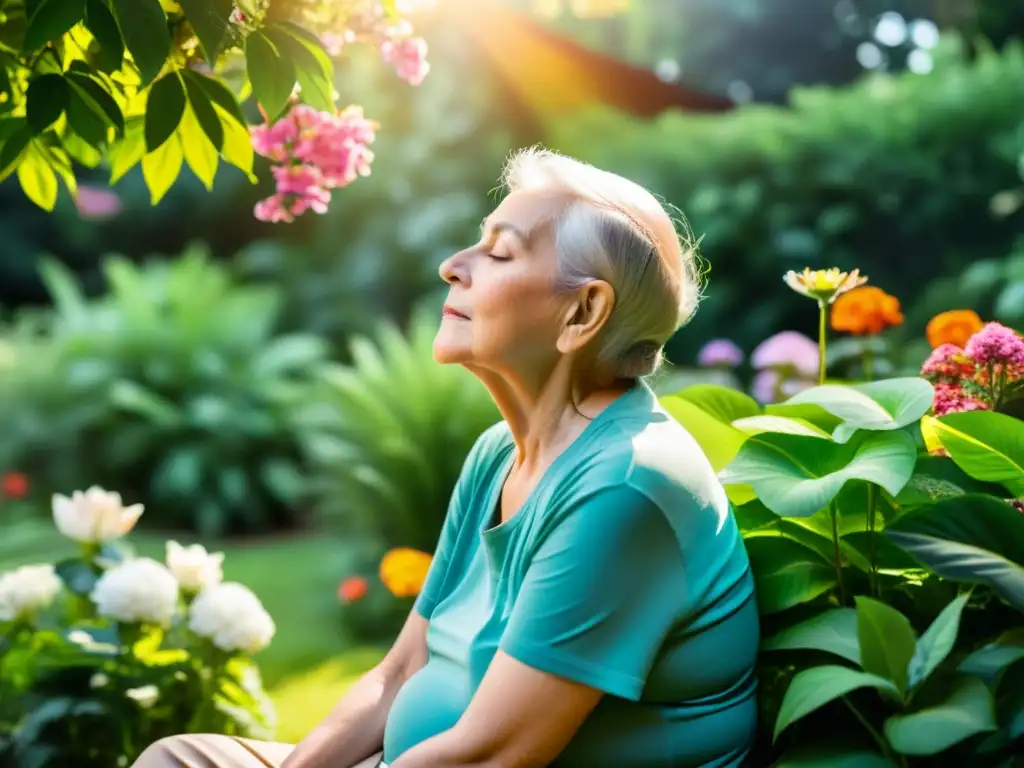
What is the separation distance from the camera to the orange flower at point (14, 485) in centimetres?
588

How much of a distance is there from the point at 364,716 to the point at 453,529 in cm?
32

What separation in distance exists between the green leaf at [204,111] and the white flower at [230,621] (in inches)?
47.0

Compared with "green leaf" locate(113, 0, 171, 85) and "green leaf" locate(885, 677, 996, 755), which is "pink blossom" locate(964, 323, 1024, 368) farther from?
"green leaf" locate(113, 0, 171, 85)

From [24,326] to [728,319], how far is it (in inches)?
172

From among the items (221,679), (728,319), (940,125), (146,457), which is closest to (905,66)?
(940,125)

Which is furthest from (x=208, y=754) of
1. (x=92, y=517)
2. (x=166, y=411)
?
(x=166, y=411)

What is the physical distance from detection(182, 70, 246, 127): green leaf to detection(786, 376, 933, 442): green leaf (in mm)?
971

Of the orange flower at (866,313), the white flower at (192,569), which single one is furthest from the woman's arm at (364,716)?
Answer: the orange flower at (866,313)

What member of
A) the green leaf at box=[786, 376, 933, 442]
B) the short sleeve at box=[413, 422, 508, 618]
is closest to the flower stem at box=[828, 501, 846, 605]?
the green leaf at box=[786, 376, 933, 442]

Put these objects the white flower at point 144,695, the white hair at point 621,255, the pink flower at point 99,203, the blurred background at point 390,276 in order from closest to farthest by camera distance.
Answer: the white hair at point 621,255 → the white flower at point 144,695 → the blurred background at point 390,276 → the pink flower at point 99,203

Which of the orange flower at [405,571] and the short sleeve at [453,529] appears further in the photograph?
the orange flower at [405,571]

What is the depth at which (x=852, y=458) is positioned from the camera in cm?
172

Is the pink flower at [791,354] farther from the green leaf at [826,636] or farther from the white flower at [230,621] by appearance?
the green leaf at [826,636]

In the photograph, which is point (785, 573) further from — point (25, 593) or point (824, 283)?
point (25, 593)
